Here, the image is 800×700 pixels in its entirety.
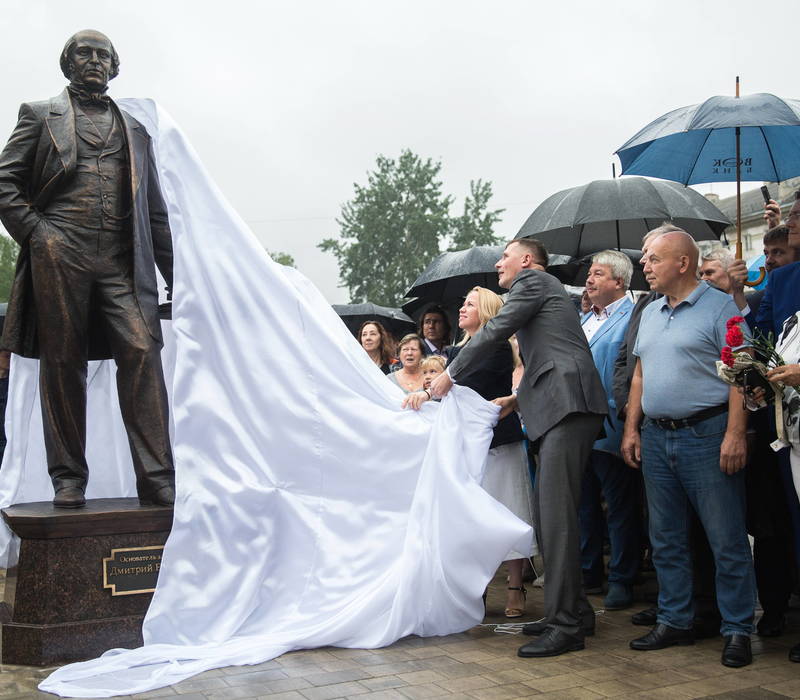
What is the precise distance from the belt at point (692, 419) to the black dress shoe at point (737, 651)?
3.45 feet

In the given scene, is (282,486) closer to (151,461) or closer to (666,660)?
(151,461)

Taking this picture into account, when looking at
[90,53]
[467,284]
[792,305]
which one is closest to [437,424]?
[792,305]

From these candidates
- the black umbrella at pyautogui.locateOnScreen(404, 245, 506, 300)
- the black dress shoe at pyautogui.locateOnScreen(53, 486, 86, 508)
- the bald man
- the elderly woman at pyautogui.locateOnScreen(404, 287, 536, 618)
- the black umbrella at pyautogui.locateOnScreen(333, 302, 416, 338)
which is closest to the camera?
the bald man

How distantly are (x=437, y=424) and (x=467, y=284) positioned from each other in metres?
4.84

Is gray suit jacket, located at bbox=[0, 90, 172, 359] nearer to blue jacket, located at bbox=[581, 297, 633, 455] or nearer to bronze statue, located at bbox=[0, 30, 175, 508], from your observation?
bronze statue, located at bbox=[0, 30, 175, 508]

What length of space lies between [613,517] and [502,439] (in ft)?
3.18

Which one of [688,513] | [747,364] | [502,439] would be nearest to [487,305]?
[502,439]

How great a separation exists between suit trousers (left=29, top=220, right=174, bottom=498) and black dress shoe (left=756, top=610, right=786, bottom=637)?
3345 mm

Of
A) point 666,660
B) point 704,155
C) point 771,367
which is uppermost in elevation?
point 704,155

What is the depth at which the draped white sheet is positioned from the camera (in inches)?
189

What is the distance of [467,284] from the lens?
9898 mm

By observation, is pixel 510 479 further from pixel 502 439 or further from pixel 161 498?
pixel 161 498

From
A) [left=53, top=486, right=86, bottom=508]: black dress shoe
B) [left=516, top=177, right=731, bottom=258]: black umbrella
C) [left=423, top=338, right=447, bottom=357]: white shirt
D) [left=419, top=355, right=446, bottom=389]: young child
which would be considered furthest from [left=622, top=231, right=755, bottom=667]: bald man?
[left=423, top=338, right=447, bottom=357]: white shirt

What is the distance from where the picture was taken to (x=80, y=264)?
506 centimetres
